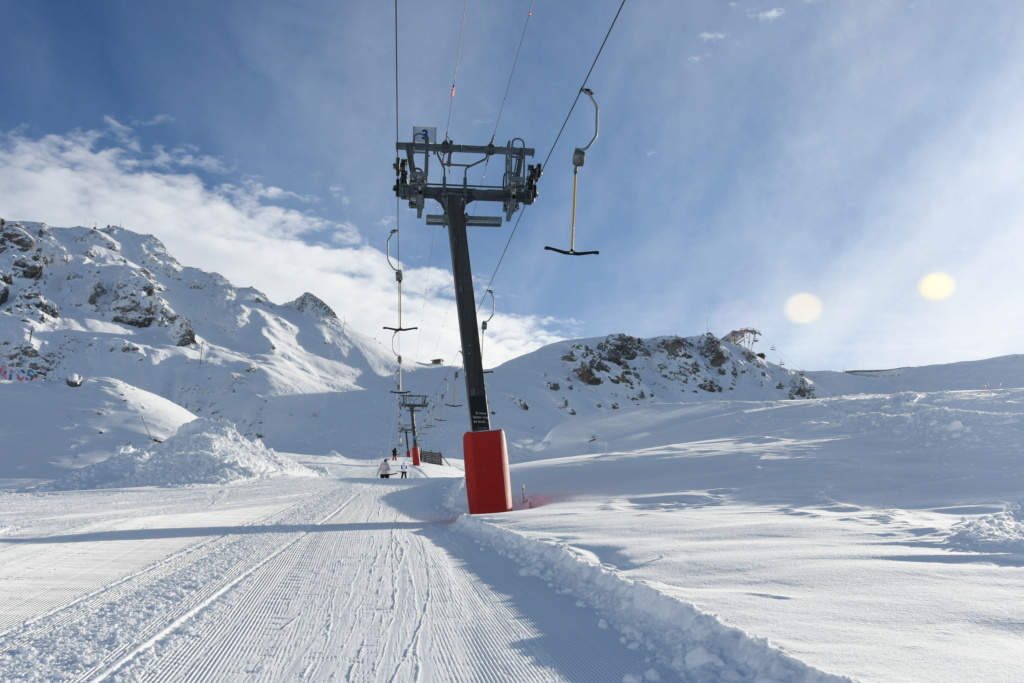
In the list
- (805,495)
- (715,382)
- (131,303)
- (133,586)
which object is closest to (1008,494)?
(805,495)

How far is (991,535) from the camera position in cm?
572

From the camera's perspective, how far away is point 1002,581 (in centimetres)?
436

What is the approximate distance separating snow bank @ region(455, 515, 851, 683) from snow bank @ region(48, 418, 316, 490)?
18106 mm

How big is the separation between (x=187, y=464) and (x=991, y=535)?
22.6 m

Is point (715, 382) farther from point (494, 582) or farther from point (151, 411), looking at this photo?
point (494, 582)

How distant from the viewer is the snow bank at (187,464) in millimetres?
18500

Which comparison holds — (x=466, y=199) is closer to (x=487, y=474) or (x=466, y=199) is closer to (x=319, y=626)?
(x=487, y=474)

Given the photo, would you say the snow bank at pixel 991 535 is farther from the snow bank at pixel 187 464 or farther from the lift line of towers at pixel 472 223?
the snow bank at pixel 187 464

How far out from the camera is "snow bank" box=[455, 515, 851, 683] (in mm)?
3035

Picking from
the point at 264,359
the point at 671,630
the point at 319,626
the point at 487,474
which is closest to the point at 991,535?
the point at 671,630

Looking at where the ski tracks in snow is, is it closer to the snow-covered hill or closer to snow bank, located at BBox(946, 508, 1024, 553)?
snow bank, located at BBox(946, 508, 1024, 553)

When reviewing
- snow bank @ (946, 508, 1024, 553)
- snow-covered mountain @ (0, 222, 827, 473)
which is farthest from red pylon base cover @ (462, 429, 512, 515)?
snow-covered mountain @ (0, 222, 827, 473)

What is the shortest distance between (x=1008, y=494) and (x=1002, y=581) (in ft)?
20.1

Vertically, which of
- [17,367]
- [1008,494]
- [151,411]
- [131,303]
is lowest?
[1008,494]
